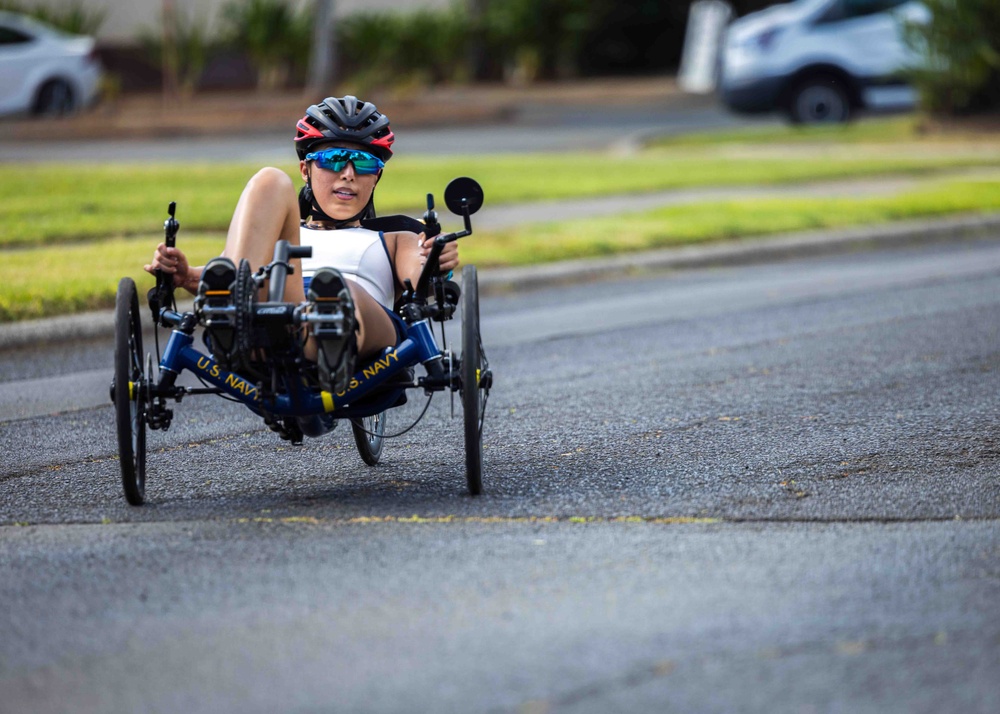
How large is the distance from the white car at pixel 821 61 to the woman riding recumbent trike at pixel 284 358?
62.8ft

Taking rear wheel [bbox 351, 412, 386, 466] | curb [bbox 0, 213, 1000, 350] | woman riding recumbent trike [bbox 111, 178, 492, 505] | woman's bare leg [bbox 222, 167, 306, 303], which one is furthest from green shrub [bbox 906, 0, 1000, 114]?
woman's bare leg [bbox 222, 167, 306, 303]

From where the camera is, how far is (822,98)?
24.1 meters

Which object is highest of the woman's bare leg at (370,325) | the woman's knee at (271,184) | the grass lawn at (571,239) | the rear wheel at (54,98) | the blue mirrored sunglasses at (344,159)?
the rear wheel at (54,98)

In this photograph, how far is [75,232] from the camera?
11914mm

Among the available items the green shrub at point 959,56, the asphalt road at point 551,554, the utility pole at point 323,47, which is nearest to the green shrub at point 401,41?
the utility pole at point 323,47

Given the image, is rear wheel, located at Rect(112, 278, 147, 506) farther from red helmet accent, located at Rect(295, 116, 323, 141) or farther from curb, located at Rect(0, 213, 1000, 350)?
curb, located at Rect(0, 213, 1000, 350)

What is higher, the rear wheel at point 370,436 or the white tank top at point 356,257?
the white tank top at point 356,257

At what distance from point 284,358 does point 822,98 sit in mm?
20334

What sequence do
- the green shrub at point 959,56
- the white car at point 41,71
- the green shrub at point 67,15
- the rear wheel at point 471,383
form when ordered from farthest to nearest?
the green shrub at point 67,15 < the white car at point 41,71 < the green shrub at point 959,56 < the rear wheel at point 471,383

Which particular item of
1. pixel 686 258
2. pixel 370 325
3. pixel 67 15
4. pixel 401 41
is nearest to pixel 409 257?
pixel 370 325

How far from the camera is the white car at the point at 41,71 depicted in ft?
81.4

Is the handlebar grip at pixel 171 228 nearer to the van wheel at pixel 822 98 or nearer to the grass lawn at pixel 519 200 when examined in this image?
the grass lawn at pixel 519 200

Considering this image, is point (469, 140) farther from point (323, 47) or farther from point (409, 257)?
point (409, 257)

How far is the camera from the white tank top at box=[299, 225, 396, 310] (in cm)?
559
